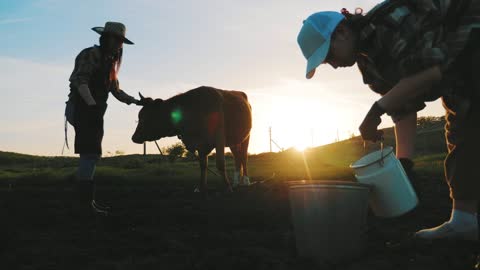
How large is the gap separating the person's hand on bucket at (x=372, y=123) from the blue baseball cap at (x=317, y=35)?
15.9 inches

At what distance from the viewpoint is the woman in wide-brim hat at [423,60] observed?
113 inches

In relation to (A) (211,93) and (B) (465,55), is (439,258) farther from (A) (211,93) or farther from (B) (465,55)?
(A) (211,93)

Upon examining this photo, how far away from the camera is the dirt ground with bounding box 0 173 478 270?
2.99 meters

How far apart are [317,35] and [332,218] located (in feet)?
3.42

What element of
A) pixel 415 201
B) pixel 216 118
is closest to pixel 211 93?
pixel 216 118

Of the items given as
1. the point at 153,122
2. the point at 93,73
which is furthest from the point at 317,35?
the point at 153,122

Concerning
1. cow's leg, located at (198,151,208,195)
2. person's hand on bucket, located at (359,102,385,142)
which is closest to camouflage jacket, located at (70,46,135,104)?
cow's leg, located at (198,151,208,195)

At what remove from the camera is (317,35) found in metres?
3.04

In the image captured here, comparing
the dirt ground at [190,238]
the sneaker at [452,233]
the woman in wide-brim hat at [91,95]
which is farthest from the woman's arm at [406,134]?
the woman in wide-brim hat at [91,95]

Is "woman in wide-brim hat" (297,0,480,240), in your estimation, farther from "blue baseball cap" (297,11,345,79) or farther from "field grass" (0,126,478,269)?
"field grass" (0,126,478,269)

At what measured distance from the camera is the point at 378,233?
3699 millimetres

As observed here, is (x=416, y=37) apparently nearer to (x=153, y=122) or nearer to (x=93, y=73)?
(x=93, y=73)

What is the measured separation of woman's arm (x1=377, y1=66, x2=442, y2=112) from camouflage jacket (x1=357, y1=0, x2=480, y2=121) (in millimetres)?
35

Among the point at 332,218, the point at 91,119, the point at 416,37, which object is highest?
the point at 416,37
